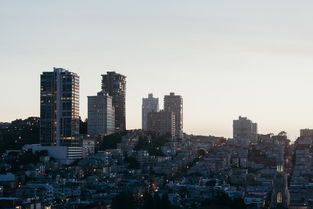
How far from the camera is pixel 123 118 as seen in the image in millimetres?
156500

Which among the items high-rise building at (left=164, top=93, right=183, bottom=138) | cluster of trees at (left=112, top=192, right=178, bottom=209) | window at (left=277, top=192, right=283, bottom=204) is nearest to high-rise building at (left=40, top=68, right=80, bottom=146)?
window at (left=277, top=192, right=283, bottom=204)

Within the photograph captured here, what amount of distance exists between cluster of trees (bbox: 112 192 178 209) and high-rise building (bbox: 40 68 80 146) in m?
44.3

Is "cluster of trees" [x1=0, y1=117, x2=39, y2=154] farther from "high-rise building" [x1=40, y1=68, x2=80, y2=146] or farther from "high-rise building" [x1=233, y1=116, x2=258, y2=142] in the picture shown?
"high-rise building" [x1=233, y1=116, x2=258, y2=142]

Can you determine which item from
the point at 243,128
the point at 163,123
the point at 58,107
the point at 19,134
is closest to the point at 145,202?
the point at 58,107

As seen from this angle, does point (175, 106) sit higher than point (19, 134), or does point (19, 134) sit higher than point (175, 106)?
point (175, 106)

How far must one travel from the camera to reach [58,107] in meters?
120

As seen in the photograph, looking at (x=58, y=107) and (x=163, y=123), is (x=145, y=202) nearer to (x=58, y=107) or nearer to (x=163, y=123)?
(x=58, y=107)

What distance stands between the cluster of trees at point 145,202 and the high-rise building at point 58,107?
1743 inches

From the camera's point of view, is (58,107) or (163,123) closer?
(58,107)

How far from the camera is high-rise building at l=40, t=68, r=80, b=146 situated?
386ft

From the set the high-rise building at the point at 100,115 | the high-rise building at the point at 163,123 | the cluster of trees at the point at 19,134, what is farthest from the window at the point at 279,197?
the high-rise building at the point at 163,123

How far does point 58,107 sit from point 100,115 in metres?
21.2

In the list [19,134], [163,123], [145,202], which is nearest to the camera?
[145,202]

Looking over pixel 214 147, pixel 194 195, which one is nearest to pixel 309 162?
pixel 214 147
